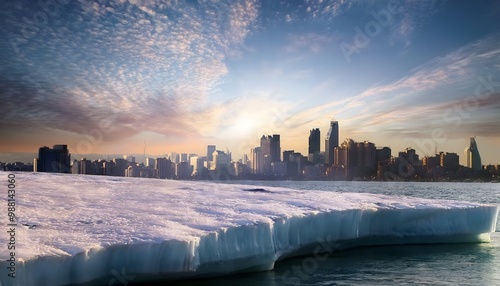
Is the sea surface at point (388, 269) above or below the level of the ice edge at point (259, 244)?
below

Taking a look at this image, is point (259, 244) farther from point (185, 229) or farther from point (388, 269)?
point (388, 269)

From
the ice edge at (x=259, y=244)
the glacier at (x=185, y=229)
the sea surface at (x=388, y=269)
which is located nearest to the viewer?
the ice edge at (x=259, y=244)

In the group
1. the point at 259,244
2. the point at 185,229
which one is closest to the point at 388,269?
the point at 259,244

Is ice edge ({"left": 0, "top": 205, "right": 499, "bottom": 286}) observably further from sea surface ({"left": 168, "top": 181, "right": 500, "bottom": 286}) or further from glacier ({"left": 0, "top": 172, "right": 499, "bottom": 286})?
sea surface ({"left": 168, "top": 181, "right": 500, "bottom": 286})

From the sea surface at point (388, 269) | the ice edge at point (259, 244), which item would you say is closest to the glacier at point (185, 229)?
the ice edge at point (259, 244)

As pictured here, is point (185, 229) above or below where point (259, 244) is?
above

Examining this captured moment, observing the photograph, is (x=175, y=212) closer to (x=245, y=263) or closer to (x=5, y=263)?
(x=245, y=263)

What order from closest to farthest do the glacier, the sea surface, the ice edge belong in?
the ice edge → the glacier → the sea surface

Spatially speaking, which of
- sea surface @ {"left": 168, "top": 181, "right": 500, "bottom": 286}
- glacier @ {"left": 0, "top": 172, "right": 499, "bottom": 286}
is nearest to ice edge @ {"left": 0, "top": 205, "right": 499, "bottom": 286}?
glacier @ {"left": 0, "top": 172, "right": 499, "bottom": 286}

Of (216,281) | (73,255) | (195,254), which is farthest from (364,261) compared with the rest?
(73,255)

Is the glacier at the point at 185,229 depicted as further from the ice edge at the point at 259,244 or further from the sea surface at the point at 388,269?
the sea surface at the point at 388,269
